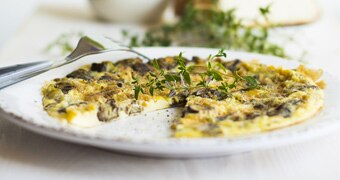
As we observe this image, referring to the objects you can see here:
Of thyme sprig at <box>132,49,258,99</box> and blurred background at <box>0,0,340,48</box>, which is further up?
blurred background at <box>0,0,340,48</box>

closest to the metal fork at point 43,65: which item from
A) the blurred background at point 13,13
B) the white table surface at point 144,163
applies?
the white table surface at point 144,163

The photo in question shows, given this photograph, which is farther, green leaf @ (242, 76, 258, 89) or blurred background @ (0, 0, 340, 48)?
blurred background @ (0, 0, 340, 48)

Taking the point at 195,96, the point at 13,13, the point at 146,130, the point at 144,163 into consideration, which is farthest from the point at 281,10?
the point at 13,13

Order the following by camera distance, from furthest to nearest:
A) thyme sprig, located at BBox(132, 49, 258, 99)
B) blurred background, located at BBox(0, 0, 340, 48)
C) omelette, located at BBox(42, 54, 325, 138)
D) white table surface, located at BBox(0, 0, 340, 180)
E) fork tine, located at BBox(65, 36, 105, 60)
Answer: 1. blurred background, located at BBox(0, 0, 340, 48)
2. fork tine, located at BBox(65, 36, 105, 60)
3. thyme sprig, located at BBox(132, 49, 258, 99)
4. omelette, located at BBox(42, 54, 325, 138)
5. white table surface, located at BBox(0, 0, 340, 180)

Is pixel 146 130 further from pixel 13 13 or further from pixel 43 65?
Result: pixel 13 13

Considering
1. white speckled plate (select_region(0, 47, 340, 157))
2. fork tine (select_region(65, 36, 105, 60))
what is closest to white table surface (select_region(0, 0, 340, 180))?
white speckled plate (select_region(0, 47, 340, 157))

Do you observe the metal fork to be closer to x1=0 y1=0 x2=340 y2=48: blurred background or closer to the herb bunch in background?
the herb bunch in background

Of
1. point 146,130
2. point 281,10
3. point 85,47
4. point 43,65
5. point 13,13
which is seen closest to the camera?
point 146,130
